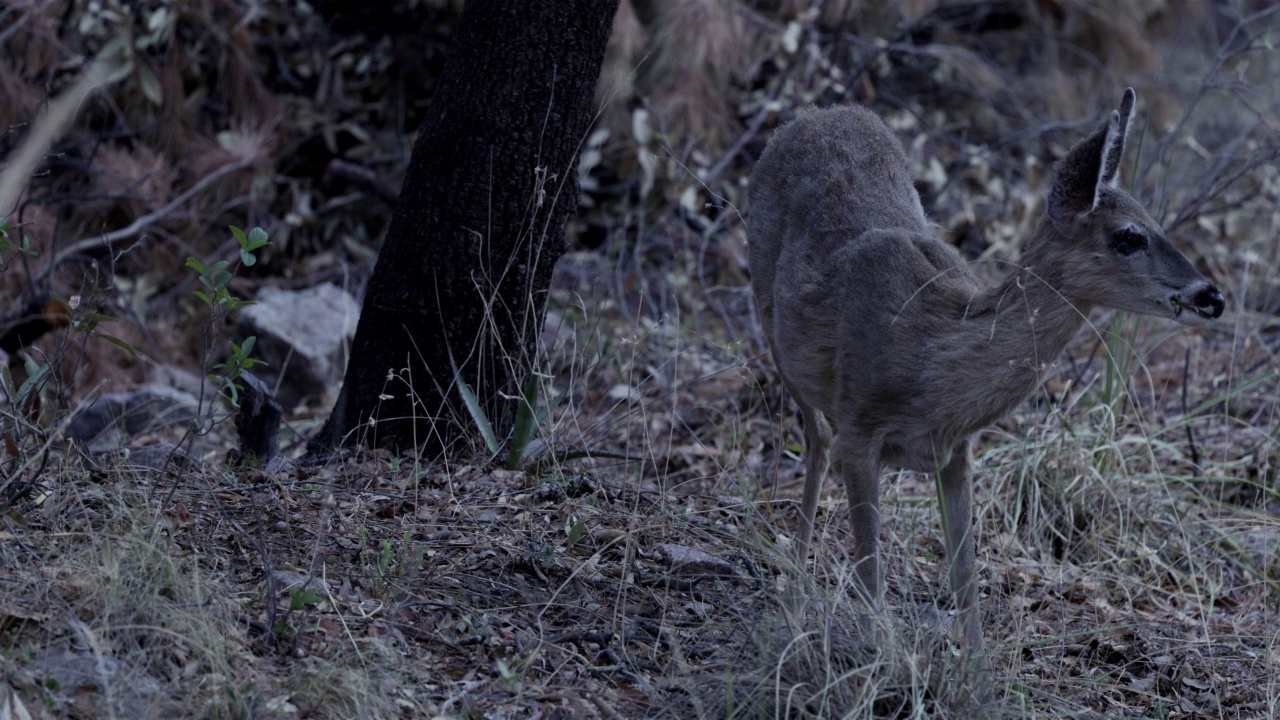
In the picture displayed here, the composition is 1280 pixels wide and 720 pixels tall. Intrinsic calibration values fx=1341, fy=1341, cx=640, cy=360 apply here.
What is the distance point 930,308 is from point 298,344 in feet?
15.0

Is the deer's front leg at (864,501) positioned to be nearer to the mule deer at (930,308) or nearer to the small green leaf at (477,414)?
the mule deer at (930,308)

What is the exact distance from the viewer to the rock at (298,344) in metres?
7.70

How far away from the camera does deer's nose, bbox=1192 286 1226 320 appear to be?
3729mm

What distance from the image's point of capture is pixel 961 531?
4445mm

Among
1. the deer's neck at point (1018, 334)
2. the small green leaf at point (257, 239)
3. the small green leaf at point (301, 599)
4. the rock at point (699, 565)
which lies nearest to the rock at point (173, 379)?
the small green leaf at point (257, 239)

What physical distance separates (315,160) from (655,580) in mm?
6192

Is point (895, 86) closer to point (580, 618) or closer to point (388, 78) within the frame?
point (388, 78)

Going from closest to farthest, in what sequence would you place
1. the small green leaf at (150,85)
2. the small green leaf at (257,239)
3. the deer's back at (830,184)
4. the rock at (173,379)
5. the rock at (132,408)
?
1. the small green leaf at (257,239)
2. the deer's back at (830,184)
3. the rock at (132,408)
4. the rock at (173,379)
5. the small green leaf at (150,85)

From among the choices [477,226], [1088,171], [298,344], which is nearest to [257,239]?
[477,226]

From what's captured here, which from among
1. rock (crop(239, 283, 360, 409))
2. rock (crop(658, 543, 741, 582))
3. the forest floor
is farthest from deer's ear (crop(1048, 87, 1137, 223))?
rock (crop(239, 283, 360, 409))

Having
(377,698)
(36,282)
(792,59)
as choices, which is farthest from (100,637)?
(792,59)

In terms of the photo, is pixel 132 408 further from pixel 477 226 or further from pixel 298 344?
pixel 477 226

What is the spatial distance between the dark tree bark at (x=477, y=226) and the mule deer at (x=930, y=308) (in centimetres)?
91

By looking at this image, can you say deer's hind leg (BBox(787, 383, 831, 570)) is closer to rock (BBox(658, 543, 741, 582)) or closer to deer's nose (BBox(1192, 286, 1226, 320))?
rock (BBox(658, 543, 741, 582))
